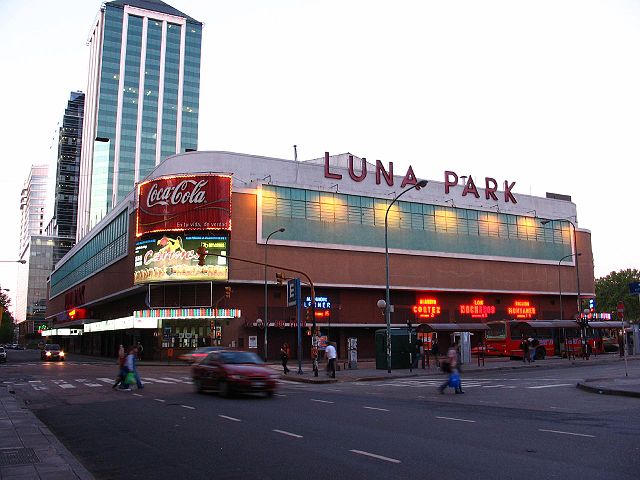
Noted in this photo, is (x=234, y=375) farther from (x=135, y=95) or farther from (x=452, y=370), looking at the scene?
(x=135, y=95)

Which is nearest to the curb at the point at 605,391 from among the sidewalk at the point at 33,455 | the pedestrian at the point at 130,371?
the pedestrian at the point at 130,371

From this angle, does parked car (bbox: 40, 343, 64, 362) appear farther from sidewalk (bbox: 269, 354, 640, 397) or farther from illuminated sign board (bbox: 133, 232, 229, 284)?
sidewalk (bbox: 269, 354, 640, 397)

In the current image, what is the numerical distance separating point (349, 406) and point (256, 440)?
23.4ft

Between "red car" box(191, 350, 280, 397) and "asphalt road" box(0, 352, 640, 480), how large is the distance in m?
0.50

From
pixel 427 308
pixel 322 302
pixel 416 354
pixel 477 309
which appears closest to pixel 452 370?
pixel 416 354

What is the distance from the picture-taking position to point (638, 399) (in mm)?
20578

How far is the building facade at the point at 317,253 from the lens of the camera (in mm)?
57250

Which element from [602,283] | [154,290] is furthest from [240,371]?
[602,283]

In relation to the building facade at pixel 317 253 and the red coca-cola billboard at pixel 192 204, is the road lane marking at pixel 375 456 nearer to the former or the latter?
the building facade at pixel 317 253

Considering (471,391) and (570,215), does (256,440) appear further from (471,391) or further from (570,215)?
(570,215)

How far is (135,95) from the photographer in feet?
520

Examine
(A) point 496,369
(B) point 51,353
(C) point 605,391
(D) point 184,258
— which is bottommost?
(A) point 496,369

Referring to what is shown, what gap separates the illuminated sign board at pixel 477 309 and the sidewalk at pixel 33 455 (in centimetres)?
6096

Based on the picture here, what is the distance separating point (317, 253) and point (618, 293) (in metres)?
88.8
